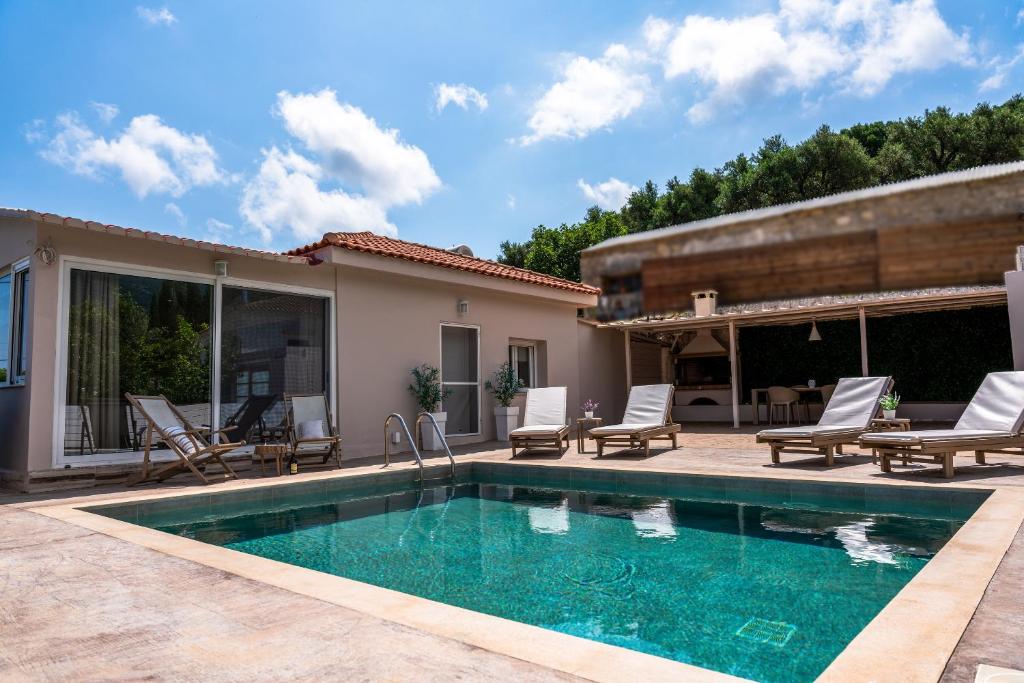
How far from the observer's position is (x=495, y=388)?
11445 mm

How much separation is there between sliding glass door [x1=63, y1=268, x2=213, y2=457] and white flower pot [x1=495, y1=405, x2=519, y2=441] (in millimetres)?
4981

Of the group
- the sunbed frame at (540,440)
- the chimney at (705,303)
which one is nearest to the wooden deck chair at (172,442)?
the sunbed frame at (540,440)

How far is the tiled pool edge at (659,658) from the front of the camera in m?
1.93

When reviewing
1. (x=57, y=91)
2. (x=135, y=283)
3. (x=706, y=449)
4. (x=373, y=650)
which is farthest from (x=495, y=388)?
(x=57, y=91)

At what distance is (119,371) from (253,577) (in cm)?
528

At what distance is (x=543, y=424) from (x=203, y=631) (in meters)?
7.45

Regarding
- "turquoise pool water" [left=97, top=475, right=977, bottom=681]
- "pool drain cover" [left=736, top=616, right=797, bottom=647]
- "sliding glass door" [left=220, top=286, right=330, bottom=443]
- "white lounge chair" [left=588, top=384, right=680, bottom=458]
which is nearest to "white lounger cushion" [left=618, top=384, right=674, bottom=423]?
"white lounge chair" [left=588, top=384, right=680, bottom=458]

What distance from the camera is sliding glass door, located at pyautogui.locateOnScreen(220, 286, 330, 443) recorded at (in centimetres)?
805

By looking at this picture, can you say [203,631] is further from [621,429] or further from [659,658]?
[621,429]

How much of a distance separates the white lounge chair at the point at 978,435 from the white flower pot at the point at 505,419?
596 cm

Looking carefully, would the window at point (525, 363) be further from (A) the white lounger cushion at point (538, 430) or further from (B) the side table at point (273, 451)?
(B) the side table at point (273, 451)

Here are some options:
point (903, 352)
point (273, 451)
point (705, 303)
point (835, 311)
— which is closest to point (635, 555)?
point (273, 451)

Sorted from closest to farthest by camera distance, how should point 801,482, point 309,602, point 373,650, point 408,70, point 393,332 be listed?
point 373,650 < point 309,602 < point 801,482 < point 393,332 < point 408,70

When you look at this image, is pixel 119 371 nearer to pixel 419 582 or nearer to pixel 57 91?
pixel 419 582
